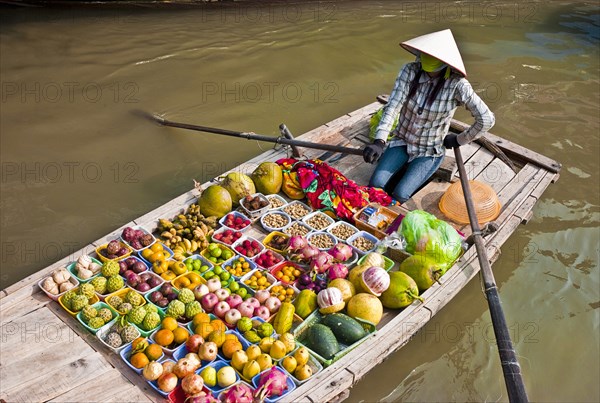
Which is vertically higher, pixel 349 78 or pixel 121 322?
pixel 349 78

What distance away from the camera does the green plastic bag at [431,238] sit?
13.5 feet

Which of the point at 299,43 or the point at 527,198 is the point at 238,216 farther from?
the point at 299,43

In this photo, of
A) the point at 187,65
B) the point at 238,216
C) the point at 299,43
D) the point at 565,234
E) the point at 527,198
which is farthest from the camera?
the point at 299,43

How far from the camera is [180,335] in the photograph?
350cm

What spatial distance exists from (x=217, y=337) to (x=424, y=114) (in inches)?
100

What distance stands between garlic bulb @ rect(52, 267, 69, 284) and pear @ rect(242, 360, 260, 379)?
1403mm

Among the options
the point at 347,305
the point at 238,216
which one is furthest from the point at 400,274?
the point at 238,216

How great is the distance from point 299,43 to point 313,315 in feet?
19.6

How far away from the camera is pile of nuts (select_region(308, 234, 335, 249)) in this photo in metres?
4.38

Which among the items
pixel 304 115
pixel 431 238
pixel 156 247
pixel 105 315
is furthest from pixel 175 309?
pixel 304 115

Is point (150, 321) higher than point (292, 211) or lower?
lower

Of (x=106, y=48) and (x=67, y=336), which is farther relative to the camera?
(x=106, y=48)

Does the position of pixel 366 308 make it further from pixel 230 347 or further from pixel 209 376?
pixel 209 376

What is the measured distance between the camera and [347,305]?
12.6 feet
